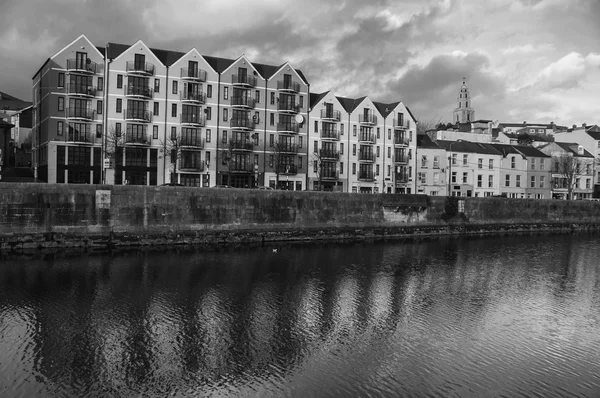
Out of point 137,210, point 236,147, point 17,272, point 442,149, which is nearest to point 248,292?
point 17,272

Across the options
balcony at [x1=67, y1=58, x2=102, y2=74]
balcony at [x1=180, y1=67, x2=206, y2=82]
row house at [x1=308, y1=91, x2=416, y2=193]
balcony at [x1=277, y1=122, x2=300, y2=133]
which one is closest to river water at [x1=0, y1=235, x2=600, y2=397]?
balcony at [x1=67, y1=58, x2=102, y2=74]

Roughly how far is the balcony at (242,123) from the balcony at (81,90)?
54.8 feet

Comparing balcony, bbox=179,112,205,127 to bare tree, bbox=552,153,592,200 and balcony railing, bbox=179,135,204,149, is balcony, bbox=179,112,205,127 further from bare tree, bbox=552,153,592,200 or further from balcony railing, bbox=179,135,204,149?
bare tree, bbox=552,153,592,200

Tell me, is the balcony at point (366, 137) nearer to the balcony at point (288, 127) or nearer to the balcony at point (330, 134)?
the balcony at point (330, 134)

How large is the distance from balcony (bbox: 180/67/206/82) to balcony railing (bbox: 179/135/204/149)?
7.12 metres

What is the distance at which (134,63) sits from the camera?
58.7 metres

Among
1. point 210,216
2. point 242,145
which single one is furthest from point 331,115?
point 210,216

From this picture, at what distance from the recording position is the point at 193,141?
61.5 m

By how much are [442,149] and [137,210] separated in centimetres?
5362

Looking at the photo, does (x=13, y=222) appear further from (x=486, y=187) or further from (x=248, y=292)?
(x=486, y=187)

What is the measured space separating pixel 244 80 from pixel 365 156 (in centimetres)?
2094

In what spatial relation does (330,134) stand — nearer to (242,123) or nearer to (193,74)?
(242,123)

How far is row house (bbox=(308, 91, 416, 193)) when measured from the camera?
230ft

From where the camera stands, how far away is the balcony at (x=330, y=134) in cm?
7019
